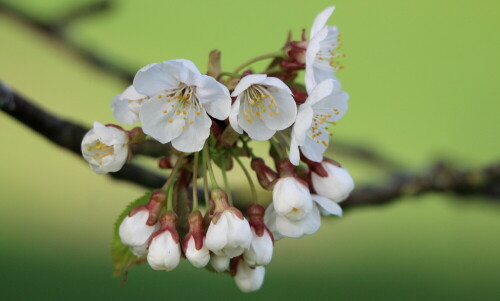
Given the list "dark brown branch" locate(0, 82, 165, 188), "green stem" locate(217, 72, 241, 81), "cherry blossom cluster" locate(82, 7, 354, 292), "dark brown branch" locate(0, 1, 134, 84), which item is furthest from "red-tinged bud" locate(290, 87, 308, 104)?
"dark brown branch" locate(0, 1, 134, 84)

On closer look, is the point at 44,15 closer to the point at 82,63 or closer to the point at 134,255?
the point at 82,63

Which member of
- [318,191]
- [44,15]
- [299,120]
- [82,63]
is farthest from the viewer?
[44,15]

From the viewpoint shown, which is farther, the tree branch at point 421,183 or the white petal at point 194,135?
the tree branch at point 421,183

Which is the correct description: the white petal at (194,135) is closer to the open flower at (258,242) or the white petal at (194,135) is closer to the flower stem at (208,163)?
the flower stem at (208,163)

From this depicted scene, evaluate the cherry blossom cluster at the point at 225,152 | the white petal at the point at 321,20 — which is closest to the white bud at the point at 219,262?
the cherry blossom cluster at the point at 225,152

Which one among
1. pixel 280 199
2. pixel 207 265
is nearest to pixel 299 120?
pixel 280 199

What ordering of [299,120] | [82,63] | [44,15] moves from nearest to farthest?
[299,120] < [82,63] < [44,15]

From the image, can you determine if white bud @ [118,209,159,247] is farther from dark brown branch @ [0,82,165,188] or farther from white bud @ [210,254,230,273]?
dark brown branch @ [0,82,165,188]

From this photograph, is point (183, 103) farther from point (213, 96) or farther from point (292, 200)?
point (292, 200)
